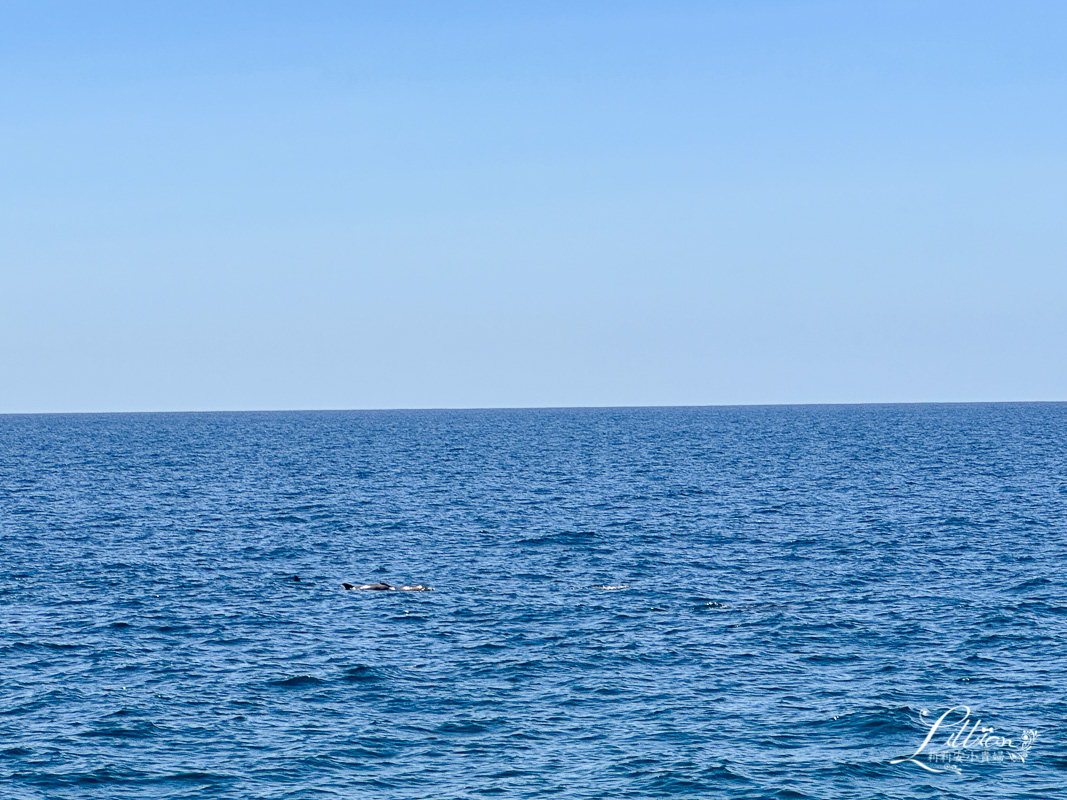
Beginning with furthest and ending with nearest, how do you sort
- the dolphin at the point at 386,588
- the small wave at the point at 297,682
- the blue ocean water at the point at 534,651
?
1. the dolphin at the point at 386,588
2. the small wave at the point at 297,682
3. the blue ocean water at the point at 534,651

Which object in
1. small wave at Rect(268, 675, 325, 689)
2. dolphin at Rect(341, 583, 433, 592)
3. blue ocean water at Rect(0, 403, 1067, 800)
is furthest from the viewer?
dolphin at Rect(341, 583, 433, 592)

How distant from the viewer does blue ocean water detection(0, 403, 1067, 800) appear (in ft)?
109

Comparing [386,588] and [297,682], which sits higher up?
[386,588]

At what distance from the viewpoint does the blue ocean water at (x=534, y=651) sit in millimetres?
33188

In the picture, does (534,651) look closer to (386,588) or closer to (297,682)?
(297,682)

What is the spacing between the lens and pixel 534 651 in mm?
46438

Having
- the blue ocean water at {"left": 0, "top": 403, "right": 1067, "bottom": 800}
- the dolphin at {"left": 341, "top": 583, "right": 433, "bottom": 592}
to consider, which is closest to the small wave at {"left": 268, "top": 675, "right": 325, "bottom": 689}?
the blue ocean water at {"left": 0, "top": 403, "right": 1067, "bottom": 800}

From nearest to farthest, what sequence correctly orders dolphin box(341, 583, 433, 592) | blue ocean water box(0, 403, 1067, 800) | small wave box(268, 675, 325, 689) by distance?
blue ocean water box(0, 403, 1067, 800) → small wave box(268, 675, 325, 689) → dolphin box(341, 583, 433, 592)

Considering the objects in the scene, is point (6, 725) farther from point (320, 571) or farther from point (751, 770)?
point (320, 571)

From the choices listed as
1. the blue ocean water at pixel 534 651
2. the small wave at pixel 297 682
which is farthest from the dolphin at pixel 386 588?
the small wave at pixel 297 682

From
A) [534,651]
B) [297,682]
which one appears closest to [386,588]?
[534,651]

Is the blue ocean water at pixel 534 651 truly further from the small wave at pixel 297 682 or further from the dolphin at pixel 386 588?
the dolphin at pixel 386 588

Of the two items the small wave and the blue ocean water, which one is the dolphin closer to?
the blue ocean water

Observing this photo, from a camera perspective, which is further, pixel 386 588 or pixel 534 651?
pixel 386 588
